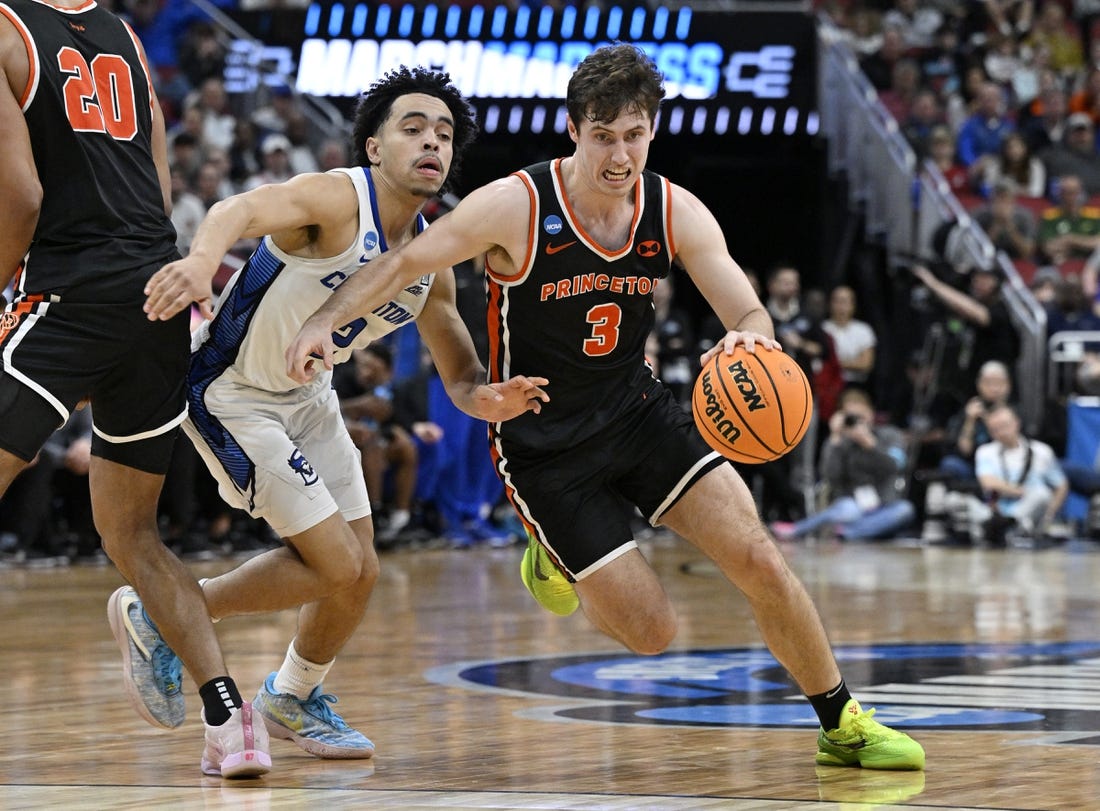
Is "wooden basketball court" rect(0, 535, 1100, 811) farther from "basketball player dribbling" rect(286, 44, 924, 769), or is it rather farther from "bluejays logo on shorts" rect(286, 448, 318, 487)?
"bluejays logo on shorts" rect(286, 448, 318, 487)

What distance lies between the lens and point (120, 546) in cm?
452

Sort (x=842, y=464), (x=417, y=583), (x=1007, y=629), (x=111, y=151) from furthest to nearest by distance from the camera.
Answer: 1. (x=842, y=464)
2. (x=417, y=583)
3. (x=1007, y=629)
4. (x=111, y=151)

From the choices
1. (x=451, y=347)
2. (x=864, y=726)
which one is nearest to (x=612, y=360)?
(x=451, y=347)

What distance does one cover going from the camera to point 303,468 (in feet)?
15.8

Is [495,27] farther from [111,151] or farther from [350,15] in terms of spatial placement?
[111,151]

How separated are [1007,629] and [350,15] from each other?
1167 cm

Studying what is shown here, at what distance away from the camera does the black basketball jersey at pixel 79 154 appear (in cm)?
425

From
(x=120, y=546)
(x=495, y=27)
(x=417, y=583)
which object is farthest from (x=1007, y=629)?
(x=495, y=27)

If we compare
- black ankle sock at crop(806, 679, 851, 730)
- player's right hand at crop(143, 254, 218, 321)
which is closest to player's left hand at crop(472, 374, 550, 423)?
player's right hand at crop(143, 254, 218, 321)

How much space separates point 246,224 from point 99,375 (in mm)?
515

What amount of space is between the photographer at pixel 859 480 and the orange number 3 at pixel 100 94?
10.1m

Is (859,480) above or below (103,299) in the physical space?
below

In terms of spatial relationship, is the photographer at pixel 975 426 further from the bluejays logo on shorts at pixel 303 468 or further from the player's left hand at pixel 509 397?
the bluejays logo on shorts at pixel 303 468

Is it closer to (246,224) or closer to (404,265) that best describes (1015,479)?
(404,265)
